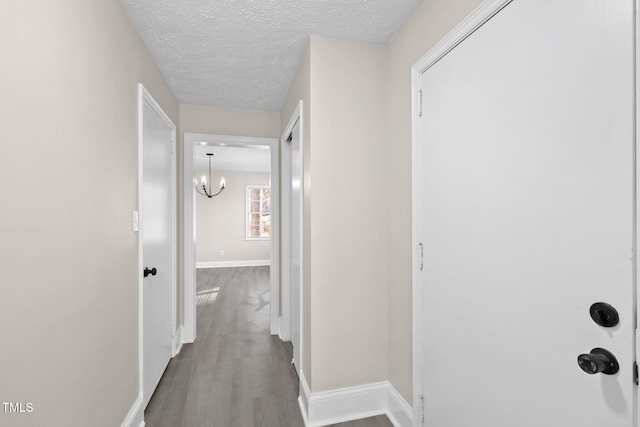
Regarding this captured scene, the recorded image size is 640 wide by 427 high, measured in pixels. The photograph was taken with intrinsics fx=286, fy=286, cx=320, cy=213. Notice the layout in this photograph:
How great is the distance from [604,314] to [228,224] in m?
7.51

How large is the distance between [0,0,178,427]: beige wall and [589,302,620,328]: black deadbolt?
1.64 meters

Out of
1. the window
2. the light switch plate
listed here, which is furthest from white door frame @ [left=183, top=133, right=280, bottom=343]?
the window

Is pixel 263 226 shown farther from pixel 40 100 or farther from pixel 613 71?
pixel 613 71

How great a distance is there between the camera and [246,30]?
1765 millimetres

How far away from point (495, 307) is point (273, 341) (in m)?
2.46

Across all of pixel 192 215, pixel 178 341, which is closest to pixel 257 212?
pixel 192 215

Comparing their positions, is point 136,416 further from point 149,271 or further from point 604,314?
point 604,314

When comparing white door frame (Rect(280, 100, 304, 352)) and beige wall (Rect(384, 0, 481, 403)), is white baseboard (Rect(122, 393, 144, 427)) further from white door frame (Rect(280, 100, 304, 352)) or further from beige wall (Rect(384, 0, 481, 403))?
beige wall (Rect(384, 0, 481, 403))

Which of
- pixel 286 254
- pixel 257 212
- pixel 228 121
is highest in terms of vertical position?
pixel 228 121

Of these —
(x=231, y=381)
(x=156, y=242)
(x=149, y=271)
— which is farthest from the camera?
(x=231, y=381)

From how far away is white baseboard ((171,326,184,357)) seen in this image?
106 inches

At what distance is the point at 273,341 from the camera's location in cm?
304

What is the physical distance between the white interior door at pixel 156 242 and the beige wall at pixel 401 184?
Result: 162cm

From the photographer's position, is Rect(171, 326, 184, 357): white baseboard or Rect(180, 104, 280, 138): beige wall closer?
Rect(171, 326, 184, 357): white baseboard
